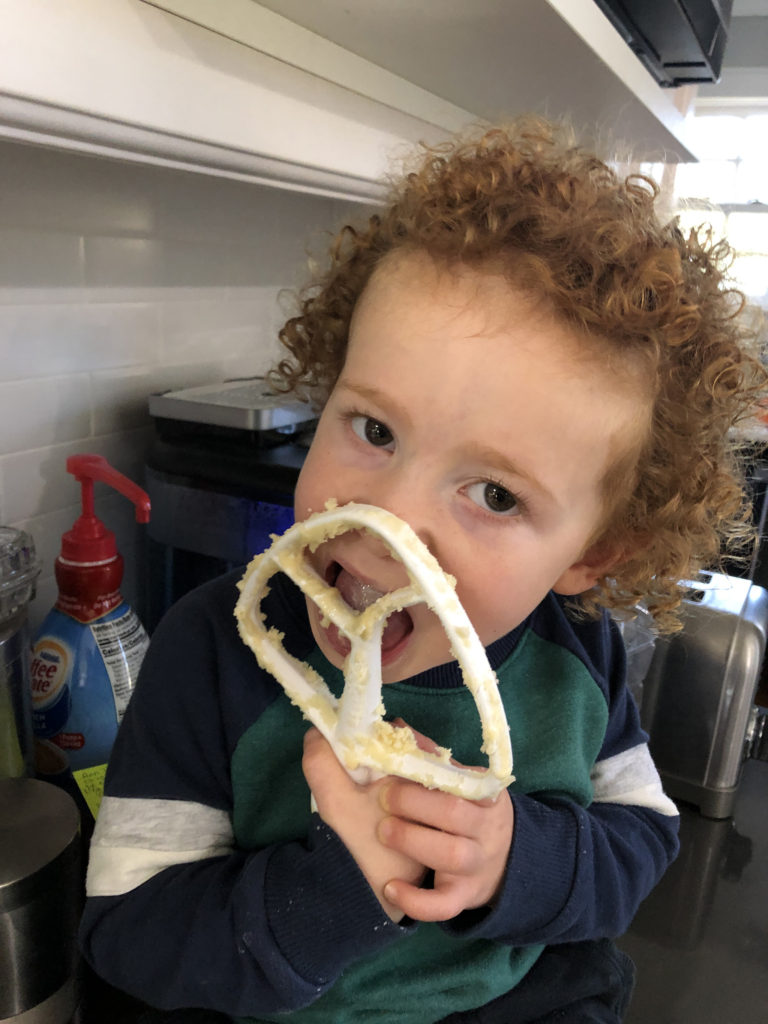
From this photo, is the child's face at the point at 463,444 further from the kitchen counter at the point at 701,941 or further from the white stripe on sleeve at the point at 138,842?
the kitchen counter at the point at 701,941

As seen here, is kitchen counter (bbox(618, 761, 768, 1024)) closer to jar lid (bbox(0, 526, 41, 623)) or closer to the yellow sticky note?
the yellow sticky note

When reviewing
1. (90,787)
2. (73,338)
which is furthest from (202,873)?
(73,338)

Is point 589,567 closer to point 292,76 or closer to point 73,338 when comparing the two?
point 292,76

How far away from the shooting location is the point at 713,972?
75 cm

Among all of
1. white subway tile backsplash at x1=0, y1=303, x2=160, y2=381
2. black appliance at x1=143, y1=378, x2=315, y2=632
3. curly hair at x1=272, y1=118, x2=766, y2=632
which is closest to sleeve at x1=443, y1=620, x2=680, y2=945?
curly hair at x1=272, y1=118, x2=766, y2=632

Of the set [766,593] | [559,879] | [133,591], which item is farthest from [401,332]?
[766,593]

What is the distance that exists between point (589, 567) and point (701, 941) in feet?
1.38

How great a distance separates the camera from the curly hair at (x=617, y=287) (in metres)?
0.51

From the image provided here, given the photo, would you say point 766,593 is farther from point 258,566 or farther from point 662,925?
point 258,566

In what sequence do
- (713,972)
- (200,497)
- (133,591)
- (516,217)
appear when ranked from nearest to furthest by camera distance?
(516,217) → (713,972) → (200,497) → (133,591)

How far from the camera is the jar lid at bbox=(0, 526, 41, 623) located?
679 mm

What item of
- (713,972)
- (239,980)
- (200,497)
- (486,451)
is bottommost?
(713,972)

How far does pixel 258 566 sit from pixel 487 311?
0.20m

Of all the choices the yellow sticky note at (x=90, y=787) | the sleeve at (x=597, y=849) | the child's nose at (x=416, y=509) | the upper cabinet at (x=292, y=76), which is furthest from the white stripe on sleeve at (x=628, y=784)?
the upper cabinet at (x=292, y=76)
